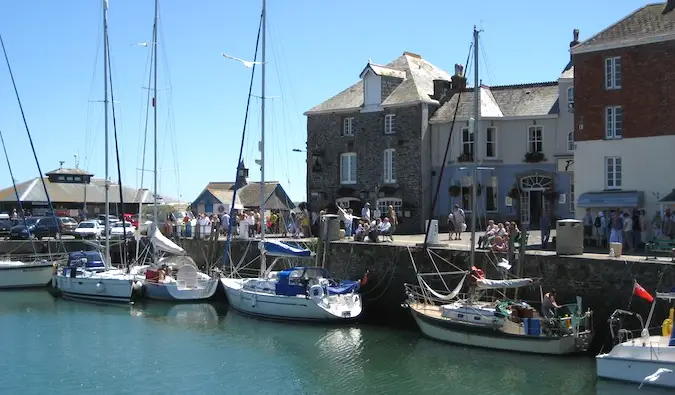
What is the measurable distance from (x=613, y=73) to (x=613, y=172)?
13.7ft

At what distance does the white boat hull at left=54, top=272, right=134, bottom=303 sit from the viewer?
1389 inches

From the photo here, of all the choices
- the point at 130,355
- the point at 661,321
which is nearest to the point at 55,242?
the point at 130,355

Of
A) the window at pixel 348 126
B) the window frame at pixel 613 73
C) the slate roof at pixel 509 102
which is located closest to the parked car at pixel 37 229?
the window at pixel 348 126

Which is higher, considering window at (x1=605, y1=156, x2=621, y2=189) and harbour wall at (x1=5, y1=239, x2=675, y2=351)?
window at (x1=605, y1=156, x2=621, y2=189)

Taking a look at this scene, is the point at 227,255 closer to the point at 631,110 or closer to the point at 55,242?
the point at 55,242

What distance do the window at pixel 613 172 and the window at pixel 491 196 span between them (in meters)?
10.4

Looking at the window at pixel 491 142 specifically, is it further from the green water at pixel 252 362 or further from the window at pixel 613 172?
the green water at pixel 252 362

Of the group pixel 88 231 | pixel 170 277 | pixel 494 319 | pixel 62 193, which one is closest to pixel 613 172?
pixel 494 319

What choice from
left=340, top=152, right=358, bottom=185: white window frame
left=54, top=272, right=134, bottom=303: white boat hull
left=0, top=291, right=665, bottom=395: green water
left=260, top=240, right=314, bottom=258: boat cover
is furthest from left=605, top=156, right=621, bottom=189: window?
left=54, top=272, right=134, bottom=303: white boat hull

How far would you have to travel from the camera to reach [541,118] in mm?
41469

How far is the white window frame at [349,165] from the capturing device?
46.2 metres

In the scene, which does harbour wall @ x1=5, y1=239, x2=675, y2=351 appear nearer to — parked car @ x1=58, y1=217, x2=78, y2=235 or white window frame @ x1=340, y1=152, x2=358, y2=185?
white window frame @ x1=340, y1=152, x2=358, y2=185

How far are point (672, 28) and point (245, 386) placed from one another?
22120mm

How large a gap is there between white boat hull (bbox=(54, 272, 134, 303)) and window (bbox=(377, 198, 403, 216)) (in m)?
15.5
